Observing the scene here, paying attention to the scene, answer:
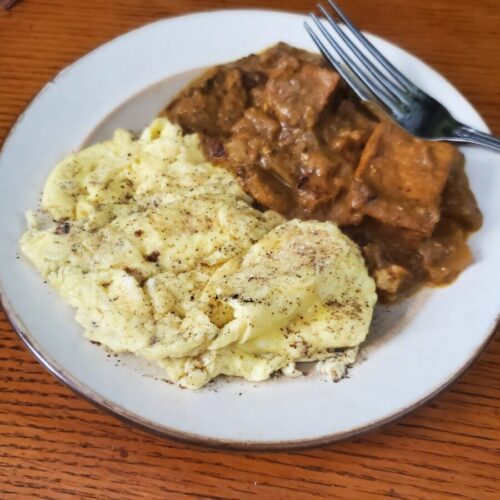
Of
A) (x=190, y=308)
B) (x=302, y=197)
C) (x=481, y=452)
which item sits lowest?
(x=481, y=452)

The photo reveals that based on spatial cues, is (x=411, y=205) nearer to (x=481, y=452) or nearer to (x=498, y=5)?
(x=481, y=452)

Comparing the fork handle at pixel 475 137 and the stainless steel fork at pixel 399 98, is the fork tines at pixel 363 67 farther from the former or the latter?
the fork handle at pixel 475 137

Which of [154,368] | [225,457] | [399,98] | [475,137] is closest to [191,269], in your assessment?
[154,368]

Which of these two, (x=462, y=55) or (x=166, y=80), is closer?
(x=166, y=80)

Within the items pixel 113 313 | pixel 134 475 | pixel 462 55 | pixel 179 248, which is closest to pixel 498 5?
pixel 462 55

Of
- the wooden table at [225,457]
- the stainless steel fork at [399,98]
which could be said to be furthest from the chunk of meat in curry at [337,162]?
the wooden table at [225,457]

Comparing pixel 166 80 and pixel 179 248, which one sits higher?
pixel 166 80

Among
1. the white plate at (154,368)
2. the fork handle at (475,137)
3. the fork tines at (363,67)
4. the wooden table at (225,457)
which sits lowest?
the wooden table at (225,457)
